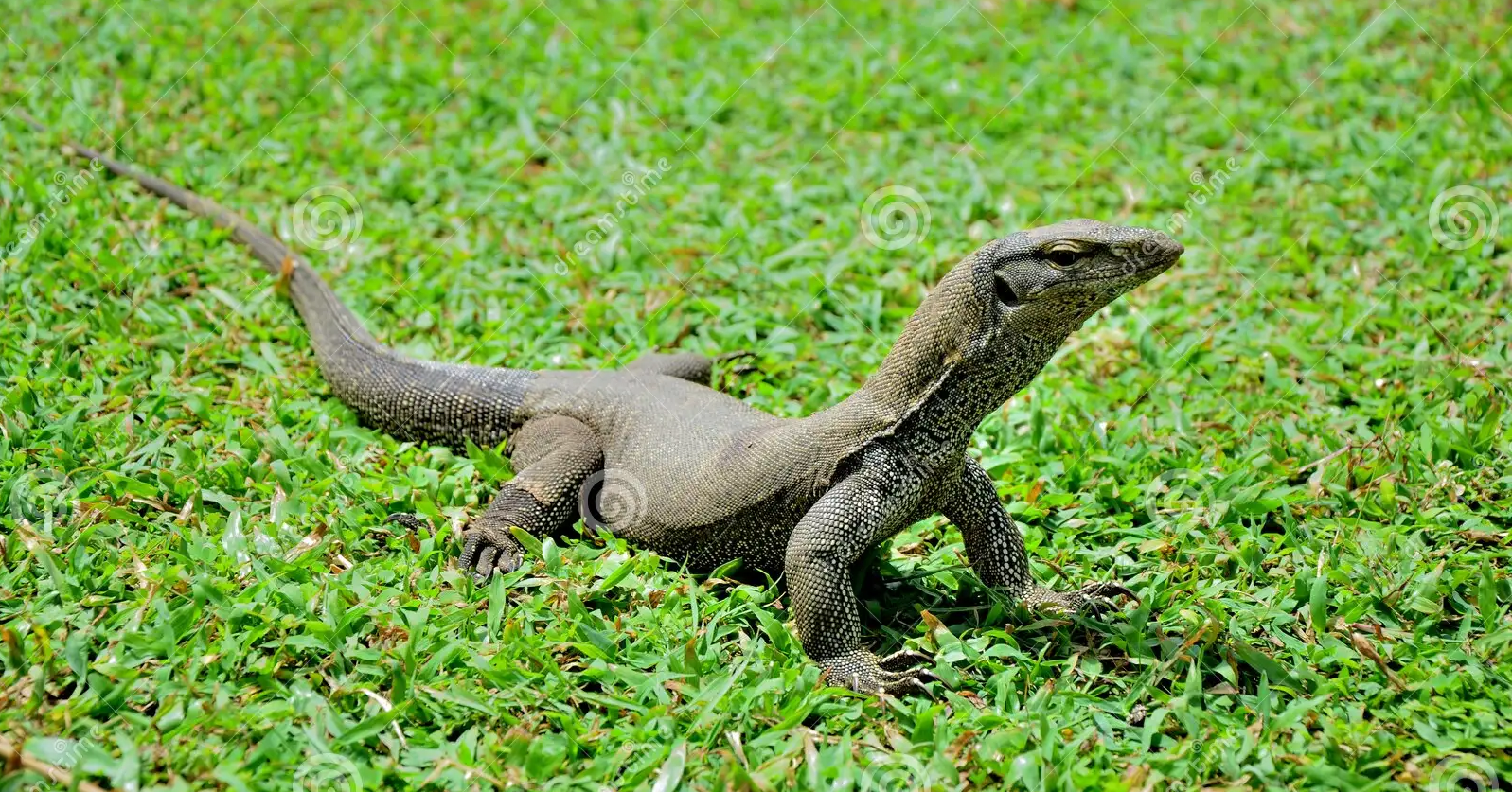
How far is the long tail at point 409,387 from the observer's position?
5332mm

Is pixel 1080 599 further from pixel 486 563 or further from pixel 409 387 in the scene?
pixel 409 387

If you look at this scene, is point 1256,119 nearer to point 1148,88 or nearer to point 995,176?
point 1148,88

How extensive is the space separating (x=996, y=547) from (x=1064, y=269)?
114 cm

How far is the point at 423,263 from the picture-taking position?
6762 millimetres

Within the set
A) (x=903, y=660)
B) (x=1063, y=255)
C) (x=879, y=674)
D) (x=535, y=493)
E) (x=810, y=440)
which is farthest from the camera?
(x=535, y=493)

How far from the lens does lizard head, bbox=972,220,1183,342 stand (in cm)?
392

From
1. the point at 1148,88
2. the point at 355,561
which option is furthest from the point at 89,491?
the point at 1148,88

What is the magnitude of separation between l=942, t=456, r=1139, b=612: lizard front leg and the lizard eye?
0.89 m

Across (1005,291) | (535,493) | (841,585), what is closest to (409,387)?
(535,493)

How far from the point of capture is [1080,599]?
4.52 m

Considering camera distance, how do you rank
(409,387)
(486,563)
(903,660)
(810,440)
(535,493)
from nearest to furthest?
(903,660) → (810,440) → (486,563) → (535,493) → (409,387)

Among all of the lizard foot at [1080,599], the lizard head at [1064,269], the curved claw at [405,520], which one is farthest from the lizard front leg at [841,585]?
the curved claw at [405,520]

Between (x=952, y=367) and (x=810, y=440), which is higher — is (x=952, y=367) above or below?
above

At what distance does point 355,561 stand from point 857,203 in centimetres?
380
